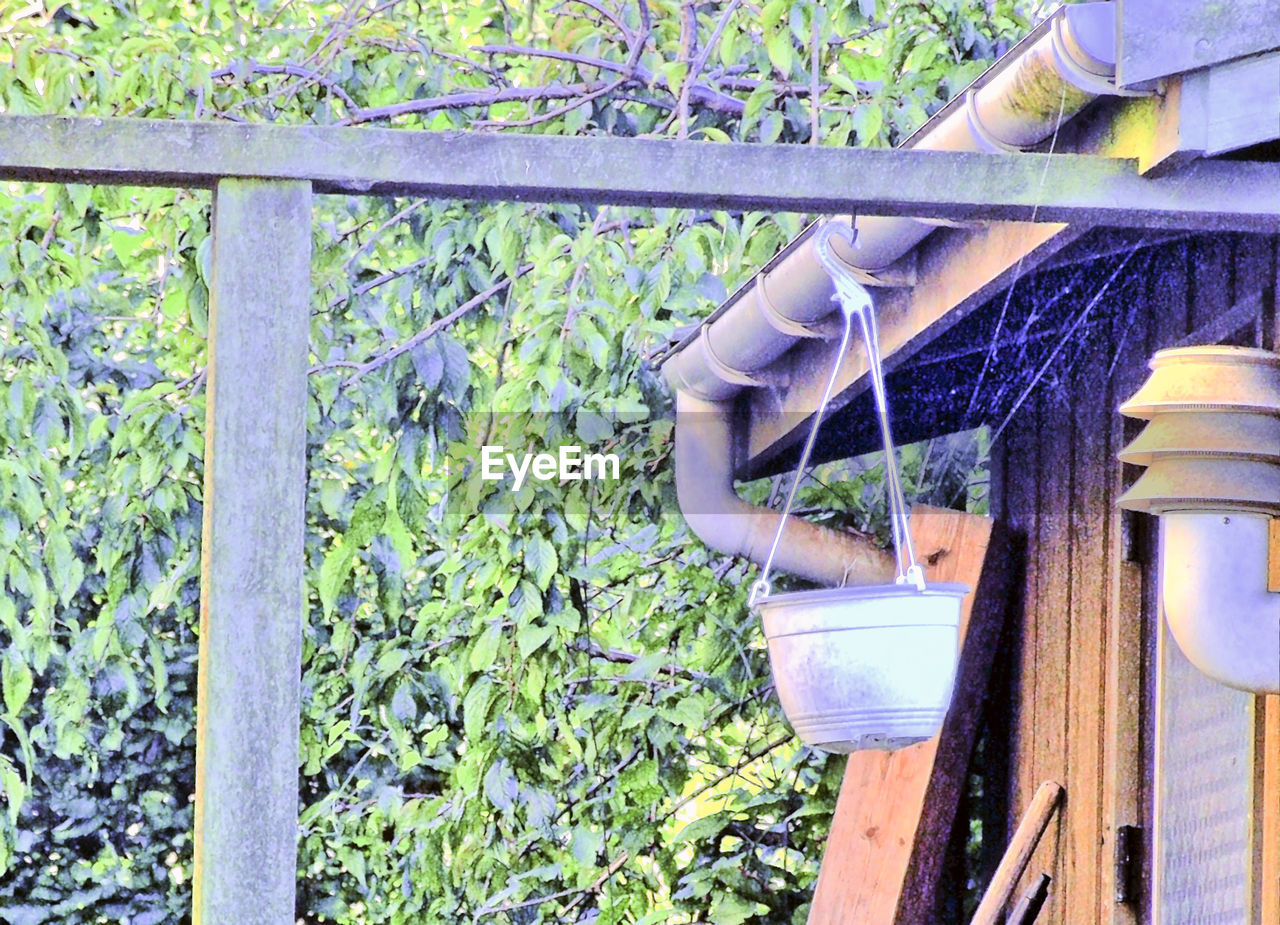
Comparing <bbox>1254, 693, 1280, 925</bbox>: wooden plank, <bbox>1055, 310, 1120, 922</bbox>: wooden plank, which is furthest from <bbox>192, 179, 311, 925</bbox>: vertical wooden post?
<bbox>1055, 310, 1120, 922</bbox>: wooden plank

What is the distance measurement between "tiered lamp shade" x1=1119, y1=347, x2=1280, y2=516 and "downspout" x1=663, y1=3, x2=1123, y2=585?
377mm

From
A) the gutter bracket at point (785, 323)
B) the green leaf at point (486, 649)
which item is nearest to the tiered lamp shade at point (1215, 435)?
the gutter bracket at point (785, 323)

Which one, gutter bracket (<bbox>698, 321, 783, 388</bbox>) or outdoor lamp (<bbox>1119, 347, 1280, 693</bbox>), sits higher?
gutter bracket (<bbox>698, 321, 783, 388</bbox>)

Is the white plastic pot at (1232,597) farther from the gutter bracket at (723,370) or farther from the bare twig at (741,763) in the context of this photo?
the bare twig at (741,763)

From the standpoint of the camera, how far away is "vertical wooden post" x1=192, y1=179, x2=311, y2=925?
193cm

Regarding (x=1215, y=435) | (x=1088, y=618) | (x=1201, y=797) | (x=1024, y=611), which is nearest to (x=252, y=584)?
(x=1215, y=435)

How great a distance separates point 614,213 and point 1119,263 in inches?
61.9

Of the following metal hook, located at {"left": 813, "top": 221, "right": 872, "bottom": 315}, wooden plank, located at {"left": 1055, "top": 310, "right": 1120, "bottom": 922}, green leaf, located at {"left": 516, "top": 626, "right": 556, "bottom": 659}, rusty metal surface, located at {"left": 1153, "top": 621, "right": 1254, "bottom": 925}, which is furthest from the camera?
green leaf, located at {"left": 516, "top": 626, "right": 556, "bottom": 659}

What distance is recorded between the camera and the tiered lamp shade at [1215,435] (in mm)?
2314

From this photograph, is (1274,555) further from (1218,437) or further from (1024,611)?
(1024,611)

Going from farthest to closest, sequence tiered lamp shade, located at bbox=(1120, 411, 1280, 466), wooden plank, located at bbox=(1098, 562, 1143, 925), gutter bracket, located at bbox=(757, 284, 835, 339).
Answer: wooden plank, located at bbox=(1098, 562, 1143, 925) → gutter bracket, located at bbox=(757, 284, 835, 339) → tiered lamp shade, located at bbox=(1120, 411, 1280, 466)

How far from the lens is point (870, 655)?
249cm

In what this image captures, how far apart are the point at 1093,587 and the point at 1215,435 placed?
1.30 metres

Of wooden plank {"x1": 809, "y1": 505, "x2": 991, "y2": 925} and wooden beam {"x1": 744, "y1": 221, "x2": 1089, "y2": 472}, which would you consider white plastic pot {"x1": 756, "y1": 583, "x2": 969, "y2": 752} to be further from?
wooden plank {"x1": 809, "y1": 505, "x2": 991, "y2": 925}
